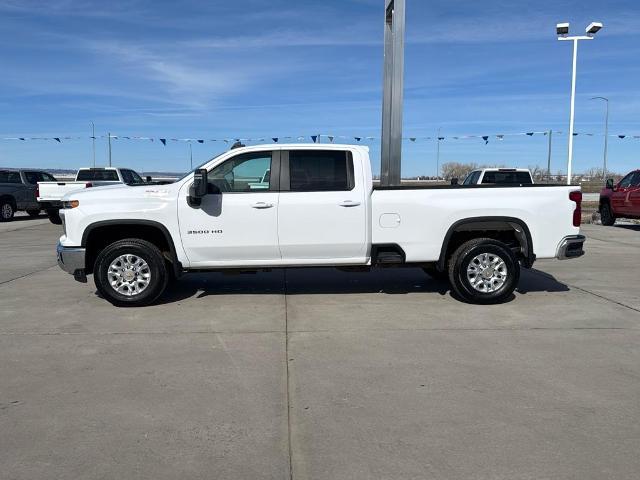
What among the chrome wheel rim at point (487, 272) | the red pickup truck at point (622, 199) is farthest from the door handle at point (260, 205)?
the red pickup truck at point (622, 199)

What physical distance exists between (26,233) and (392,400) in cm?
1556

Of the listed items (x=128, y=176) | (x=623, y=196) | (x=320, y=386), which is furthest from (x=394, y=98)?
(x=128, y=176)

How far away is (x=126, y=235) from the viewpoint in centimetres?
724

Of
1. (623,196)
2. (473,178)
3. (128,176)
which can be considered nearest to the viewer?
(623,196)

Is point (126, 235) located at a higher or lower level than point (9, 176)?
lower

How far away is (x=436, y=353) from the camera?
5.32 m

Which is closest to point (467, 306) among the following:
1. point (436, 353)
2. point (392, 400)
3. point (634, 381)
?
point (436, 353)

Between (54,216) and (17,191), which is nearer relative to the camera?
(54,216)

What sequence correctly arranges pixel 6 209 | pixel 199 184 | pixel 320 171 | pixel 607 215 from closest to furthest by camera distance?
pixel 199 184 < pixel 320 171 < pixel 607 215 < pixel 6 209

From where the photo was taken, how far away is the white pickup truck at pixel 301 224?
6941 millimetres

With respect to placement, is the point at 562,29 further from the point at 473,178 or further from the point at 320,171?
the point at 320,171

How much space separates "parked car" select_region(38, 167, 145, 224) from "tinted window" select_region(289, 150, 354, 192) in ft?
38.5

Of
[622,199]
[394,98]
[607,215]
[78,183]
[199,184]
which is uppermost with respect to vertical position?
[394,98]

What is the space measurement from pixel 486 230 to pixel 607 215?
1371 centimetres
